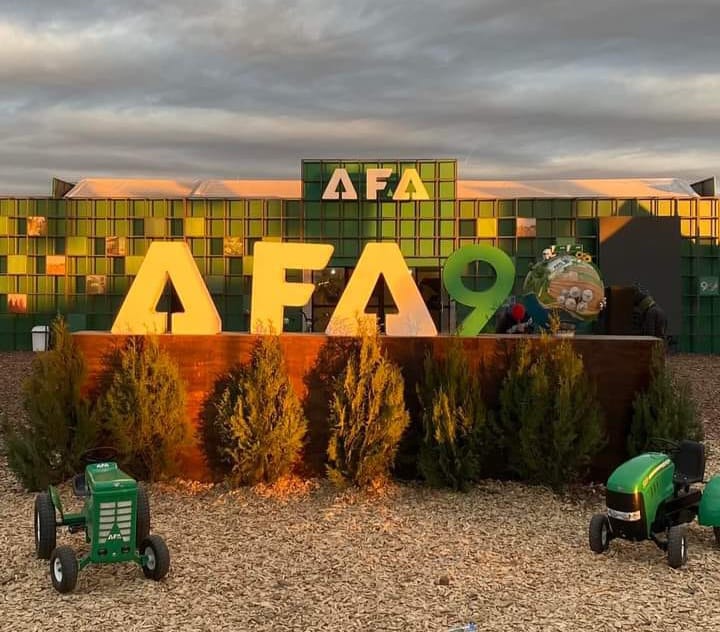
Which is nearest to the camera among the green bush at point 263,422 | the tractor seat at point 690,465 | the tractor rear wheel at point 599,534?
the tractor rear wheel at point 599,534

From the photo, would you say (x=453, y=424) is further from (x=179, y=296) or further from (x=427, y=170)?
(x=427, y=170)

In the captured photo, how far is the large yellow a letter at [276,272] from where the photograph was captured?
973cm

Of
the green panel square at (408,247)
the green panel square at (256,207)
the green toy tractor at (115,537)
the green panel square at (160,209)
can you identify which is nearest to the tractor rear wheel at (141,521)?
the green toy tractor at (115,537)

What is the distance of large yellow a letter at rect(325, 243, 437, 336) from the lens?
9641mm

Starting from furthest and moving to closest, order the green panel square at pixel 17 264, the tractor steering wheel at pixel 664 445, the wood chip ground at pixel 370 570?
1. the green panel square at pixel 17 264
2. the tractor steering wheel at pixel 664 445
3. the wood chip ground at pixel 370 570

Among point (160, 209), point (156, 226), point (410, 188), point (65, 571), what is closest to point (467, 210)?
point (410, 188)

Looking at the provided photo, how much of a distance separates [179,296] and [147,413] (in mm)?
1599

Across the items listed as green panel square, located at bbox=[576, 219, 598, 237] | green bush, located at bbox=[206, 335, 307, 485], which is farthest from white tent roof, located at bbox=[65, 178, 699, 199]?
green bush, located at bbox=[206, 335, 307, 485]

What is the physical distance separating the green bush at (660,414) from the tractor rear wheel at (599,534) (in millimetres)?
2098

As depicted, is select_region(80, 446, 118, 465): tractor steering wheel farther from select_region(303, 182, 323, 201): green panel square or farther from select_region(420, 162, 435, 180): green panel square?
select_region(420, 162, 435, 180): green panel square

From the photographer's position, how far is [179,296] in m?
9.75

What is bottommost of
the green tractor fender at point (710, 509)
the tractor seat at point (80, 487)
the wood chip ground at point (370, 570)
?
the wood chip ground at point (370, 570)

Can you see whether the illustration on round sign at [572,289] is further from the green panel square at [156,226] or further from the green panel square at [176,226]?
the green panel square at [156,226]

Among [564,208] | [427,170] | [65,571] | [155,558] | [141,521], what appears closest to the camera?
[65,571]
